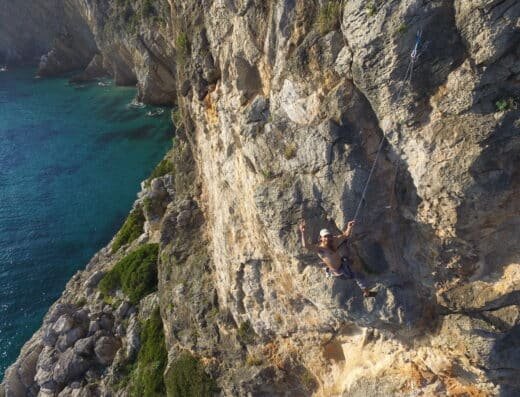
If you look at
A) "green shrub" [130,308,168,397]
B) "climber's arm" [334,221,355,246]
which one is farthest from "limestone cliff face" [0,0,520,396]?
"green shrub" [130,308,168,397]

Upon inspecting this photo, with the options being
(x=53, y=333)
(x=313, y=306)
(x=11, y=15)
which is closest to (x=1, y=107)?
(x=11, y=15)

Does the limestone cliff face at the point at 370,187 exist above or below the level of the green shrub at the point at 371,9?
below

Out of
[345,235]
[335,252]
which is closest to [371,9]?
[345,235]

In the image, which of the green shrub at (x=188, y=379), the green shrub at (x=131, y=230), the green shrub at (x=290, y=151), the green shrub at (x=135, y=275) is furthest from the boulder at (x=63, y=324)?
the green shrub at (x=290, y=151)

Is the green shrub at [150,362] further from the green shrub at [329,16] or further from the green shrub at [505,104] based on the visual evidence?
the green shrub at [505,104]

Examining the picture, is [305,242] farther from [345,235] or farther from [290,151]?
[290,151]

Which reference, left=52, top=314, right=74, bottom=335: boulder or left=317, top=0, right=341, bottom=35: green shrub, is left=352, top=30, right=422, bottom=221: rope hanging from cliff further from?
left=52, top=314, right=74, bottom=335: boulder

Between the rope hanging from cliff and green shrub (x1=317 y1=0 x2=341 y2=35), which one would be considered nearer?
the rope hanging from cliff
